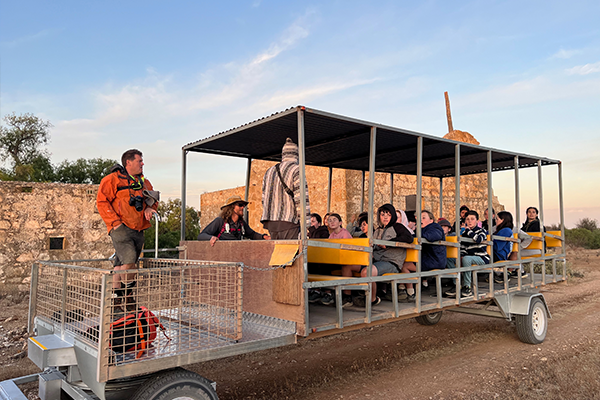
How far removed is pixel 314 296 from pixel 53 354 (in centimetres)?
289

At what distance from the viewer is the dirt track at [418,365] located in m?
5.03

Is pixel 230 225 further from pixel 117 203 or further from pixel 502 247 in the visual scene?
pixel 502 247

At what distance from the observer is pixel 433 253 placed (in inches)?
229

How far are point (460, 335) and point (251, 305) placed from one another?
4.87 m

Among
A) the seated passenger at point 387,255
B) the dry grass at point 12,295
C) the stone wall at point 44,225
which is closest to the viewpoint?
the seated passenger at point 387,255

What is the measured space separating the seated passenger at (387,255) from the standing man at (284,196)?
0.86 metres

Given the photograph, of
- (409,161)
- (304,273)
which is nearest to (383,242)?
(304,273)

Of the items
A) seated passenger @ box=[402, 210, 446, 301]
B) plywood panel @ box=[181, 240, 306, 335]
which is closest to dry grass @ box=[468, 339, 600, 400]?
seated passenger @ box=[402, 210, 446, 301]

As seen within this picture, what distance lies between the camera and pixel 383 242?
491 centimetres

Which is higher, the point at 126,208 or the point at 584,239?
the point at 126,208

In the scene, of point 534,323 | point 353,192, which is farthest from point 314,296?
point 353,192

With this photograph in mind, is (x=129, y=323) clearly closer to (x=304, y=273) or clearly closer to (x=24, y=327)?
(x=304, y=273)

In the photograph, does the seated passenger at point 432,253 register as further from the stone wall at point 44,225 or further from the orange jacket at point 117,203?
the stone wall at point 44,225

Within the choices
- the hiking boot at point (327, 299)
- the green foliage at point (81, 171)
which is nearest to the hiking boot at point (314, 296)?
the hiking boot at point (327, 299)
